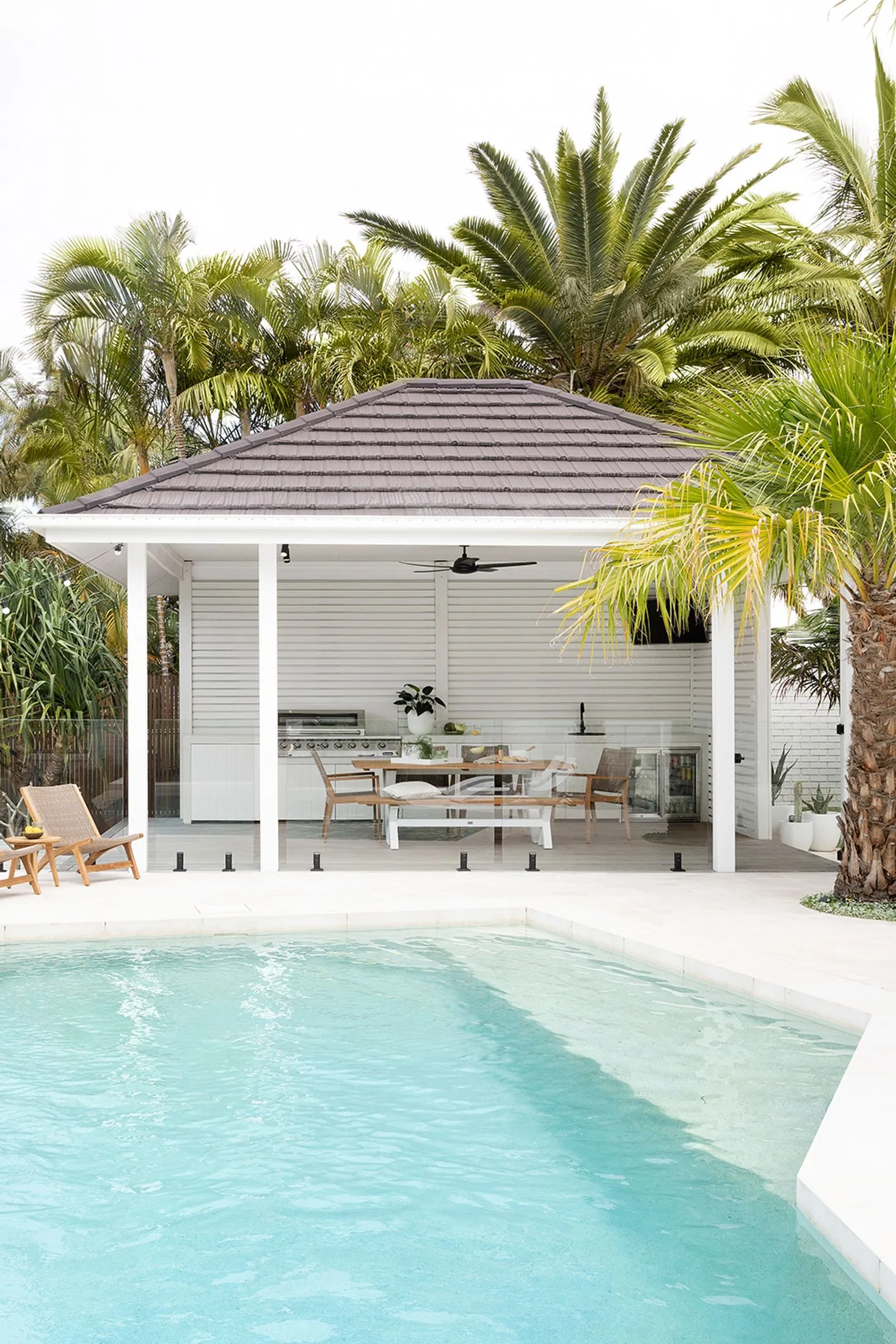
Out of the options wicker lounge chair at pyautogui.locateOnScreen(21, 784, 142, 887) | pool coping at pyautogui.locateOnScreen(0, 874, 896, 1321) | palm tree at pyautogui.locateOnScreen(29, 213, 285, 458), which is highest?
palm tree at pyautogui.locateOnScreen(29, 213, 285, 458)

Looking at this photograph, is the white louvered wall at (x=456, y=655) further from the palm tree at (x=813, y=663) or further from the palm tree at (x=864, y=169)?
the palm tree at (x=864, y=169)

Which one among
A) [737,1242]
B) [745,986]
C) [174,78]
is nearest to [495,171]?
[745,986]

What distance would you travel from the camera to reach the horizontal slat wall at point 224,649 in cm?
1466

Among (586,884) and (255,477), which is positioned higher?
(255,477)

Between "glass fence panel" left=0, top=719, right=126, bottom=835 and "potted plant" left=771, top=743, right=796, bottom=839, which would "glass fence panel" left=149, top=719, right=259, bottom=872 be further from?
"potted plant" left=771, top=743, right=796, bottom=839

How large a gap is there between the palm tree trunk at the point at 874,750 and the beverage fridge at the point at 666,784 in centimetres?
224

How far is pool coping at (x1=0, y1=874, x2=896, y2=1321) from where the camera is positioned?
3916 millimetres

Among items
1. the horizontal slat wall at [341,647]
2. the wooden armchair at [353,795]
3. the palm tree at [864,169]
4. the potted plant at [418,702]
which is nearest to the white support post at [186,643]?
the horizontal slat wall at [341,647]

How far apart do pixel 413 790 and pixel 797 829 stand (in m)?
3.96

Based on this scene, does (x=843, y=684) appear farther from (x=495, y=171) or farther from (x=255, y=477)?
(x=495, y=171)

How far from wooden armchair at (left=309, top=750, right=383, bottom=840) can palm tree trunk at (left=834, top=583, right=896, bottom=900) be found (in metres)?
4.36

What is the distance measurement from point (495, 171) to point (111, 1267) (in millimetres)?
18172

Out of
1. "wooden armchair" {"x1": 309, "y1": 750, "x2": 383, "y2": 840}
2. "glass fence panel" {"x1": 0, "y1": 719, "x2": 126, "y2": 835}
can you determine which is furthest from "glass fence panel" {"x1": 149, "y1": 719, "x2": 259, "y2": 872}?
"glass fence panel" {"x1": 0, "y1": 719, "x2": 126, "y2": 835}

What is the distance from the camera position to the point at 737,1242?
4.21 metres
